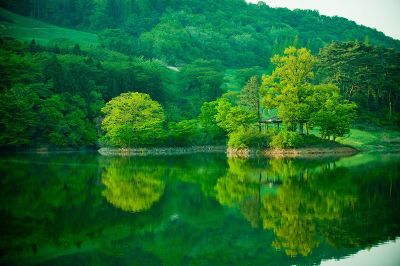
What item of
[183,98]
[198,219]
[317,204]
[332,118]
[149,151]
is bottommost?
[149,151]

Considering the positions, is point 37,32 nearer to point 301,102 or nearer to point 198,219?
Result: point 301,102

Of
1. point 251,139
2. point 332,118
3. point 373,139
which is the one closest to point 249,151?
point 251,139

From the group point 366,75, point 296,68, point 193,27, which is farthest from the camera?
point 193,27

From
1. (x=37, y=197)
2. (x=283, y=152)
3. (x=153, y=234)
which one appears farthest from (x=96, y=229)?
(x=283, y=152)

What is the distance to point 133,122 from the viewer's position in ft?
185

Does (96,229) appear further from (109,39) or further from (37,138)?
(109,39)

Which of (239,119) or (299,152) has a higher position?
(239,119)

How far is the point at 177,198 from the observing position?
2094cm

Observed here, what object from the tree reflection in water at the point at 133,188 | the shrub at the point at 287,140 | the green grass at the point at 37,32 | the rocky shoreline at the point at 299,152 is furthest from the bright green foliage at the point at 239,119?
the green grass at the point at 37,32

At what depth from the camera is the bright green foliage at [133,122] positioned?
54.8 m

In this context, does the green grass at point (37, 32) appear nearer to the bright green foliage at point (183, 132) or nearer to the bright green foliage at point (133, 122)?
the bright green foliage at point (133, 122)

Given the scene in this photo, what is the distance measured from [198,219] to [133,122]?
133ft

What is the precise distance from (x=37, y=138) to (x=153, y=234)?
45.7 metres

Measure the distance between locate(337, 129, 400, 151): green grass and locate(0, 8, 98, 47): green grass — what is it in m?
59.4
